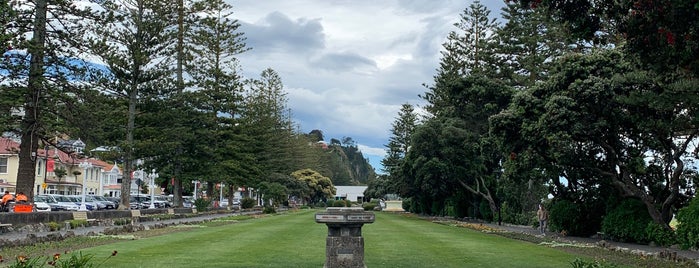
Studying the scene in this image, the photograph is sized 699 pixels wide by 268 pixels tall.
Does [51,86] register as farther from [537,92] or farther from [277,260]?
[537,92]

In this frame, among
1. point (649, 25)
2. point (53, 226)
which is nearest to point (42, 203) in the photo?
point (53, 226)

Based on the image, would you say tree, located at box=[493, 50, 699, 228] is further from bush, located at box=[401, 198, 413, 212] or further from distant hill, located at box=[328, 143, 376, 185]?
distant hill, located at box=[328, 143, 376, 185]

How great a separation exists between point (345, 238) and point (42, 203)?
38.6 metres

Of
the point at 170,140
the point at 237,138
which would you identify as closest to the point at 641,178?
the point at 170,140

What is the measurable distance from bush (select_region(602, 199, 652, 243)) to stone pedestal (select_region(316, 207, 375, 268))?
13.4m

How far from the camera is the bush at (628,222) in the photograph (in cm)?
1948

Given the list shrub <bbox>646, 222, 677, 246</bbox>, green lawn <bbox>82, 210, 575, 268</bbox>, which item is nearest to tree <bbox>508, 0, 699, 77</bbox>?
green lawn <bbox>82, 210, 575, 268</bbox>

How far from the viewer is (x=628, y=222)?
19984mm

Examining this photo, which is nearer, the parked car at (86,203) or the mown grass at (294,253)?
the mown grass at (294,253)

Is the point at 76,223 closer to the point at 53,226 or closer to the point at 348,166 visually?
the point at 53,226

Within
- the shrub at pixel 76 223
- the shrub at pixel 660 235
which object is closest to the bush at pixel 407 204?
the shrub at pixel 76 223

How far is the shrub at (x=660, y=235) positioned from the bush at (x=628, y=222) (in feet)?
1.44

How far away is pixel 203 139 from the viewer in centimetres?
4000

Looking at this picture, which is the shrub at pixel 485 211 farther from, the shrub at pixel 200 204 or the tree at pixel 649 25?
the tree at pixel 649 25
